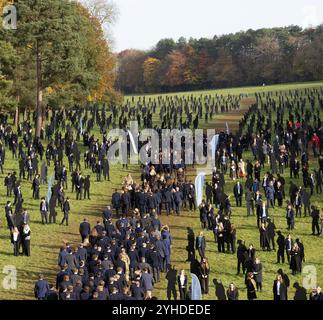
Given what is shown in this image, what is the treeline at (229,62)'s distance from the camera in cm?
9931

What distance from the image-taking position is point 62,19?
37375mm

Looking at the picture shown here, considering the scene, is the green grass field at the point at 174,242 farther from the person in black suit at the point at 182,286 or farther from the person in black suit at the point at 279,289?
the person in black suit at the point at 279,289

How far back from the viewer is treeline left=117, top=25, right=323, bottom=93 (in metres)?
99.3

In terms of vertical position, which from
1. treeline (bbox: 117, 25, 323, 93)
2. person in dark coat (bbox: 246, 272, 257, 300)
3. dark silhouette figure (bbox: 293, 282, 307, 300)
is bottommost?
person in dark coat (bbox: 246, 272, 257, 300)

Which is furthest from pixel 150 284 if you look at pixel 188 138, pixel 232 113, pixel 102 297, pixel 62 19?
pixel 232 113

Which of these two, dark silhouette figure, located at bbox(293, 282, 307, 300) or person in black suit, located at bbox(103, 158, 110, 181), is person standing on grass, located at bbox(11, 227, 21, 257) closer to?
dark silhouette figure, located at bbox(293, 282, 307, 300)

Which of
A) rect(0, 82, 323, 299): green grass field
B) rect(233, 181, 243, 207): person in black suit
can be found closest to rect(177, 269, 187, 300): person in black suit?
rect(0, 82, 323, 299): green grass field

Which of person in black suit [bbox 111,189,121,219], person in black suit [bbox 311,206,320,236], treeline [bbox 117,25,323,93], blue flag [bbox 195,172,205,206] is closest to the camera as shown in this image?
person in black suit [bbox 311,206,320,236]

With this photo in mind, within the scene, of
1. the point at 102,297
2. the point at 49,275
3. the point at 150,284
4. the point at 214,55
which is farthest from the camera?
the point at 214,55

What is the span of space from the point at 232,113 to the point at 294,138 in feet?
79.5

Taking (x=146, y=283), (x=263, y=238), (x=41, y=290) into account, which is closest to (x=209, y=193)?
(x=263, y=238)

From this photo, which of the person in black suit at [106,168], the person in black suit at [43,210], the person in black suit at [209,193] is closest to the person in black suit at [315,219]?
the person in black suit at [209,193]

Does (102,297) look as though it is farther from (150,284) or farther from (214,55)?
(214,55)

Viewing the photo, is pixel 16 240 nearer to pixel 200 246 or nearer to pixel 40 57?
pixel 200 246
